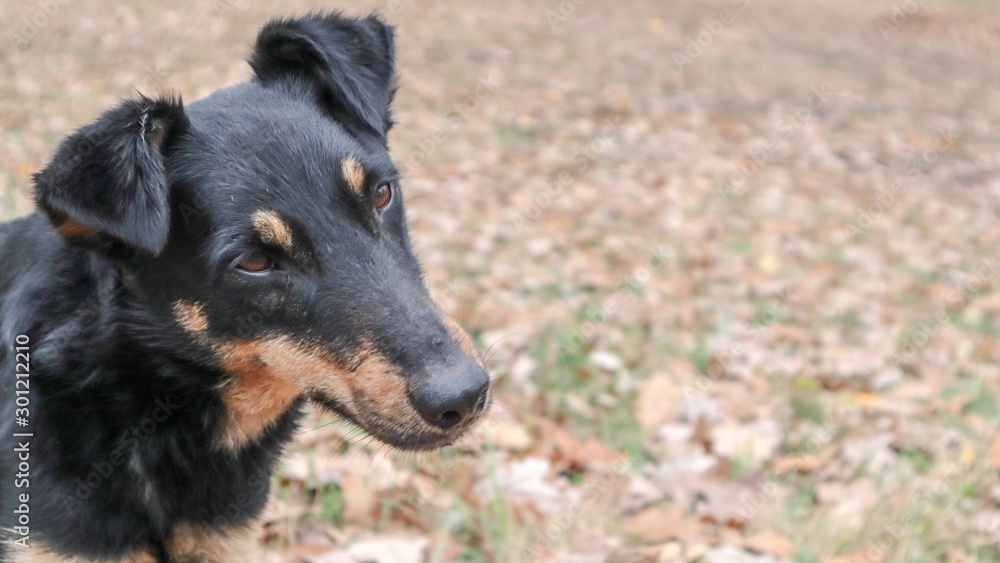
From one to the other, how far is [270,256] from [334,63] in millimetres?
856

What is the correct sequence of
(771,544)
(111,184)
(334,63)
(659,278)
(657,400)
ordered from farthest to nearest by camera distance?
(659,278), (657,400), (771,544), (334,63), (111,184)

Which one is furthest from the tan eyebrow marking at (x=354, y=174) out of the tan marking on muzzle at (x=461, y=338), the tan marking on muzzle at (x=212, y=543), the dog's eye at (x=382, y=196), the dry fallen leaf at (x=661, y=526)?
the dry fallen leaf at (x=661, y=526)

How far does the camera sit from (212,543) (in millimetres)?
2895

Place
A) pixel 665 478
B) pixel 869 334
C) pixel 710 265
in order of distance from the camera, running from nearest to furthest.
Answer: pixel 665 478, pixel 869 334, pixel 710 265

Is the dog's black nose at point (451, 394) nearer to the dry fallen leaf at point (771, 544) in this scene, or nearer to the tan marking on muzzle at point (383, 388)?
the tan marking on muzzle at point (383, 388)

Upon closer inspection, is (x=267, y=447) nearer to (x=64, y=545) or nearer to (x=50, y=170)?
(x=64, y=545)

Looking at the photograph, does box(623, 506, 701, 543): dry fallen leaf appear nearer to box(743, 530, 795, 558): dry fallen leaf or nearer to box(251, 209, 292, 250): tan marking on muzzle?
box(743, 530, 795, 558): dry fallen leaf

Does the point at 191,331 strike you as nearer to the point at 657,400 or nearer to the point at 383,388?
the point at 383,388

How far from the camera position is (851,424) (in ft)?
16.5

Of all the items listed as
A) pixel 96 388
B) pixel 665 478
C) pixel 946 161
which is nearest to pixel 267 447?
pixel 96 388

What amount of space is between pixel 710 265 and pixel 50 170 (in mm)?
5817

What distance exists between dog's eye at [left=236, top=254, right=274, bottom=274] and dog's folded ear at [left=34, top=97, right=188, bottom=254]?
262 millimetres

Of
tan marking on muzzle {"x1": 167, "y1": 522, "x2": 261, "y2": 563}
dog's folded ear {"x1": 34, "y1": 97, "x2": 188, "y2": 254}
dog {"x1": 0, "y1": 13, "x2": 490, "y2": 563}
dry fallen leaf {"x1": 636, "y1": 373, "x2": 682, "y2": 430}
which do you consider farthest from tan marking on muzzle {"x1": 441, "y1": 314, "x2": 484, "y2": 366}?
dry fallen leaf {"x1": 636, "y1": 373, "x2": 682, "y2": 430}

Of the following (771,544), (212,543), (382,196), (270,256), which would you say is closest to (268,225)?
(270,256)
